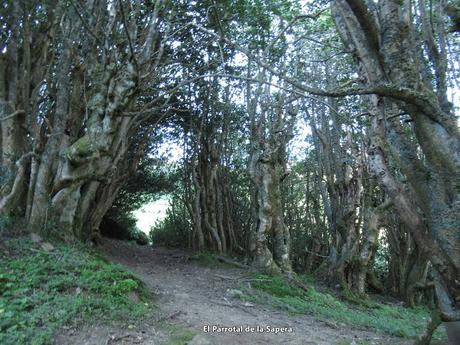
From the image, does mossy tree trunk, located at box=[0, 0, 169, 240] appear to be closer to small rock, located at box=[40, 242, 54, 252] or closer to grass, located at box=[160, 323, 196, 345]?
small rock, located at box=[40, 242, 54, 252]

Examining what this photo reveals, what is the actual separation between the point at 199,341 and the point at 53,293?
1.74 meters

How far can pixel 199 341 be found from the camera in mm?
3836

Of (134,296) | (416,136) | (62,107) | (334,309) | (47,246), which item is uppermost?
(62,107)

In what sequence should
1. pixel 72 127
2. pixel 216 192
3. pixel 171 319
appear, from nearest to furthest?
pixel 171 319
pixel 72 127
pixel 216 192

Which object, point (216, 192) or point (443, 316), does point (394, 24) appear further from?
point (216, 192)

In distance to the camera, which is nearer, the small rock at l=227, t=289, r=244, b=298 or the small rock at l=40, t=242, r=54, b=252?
the small rock at l=40, t=242, r=54, b=252

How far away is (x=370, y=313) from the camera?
7188 mm

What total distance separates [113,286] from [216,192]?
7264mm

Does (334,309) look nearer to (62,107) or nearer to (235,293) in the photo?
(235,293)

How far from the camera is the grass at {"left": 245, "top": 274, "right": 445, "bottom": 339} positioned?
18.5 feet

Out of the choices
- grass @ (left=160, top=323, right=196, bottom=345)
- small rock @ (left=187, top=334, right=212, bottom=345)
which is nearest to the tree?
small rock @ (left=187, top=334, right=212, bottom=345)

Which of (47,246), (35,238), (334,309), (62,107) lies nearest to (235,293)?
(334,309)

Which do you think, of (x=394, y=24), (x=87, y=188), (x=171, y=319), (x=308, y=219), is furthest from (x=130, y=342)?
(x=308, y=219)

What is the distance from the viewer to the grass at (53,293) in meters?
3.45
